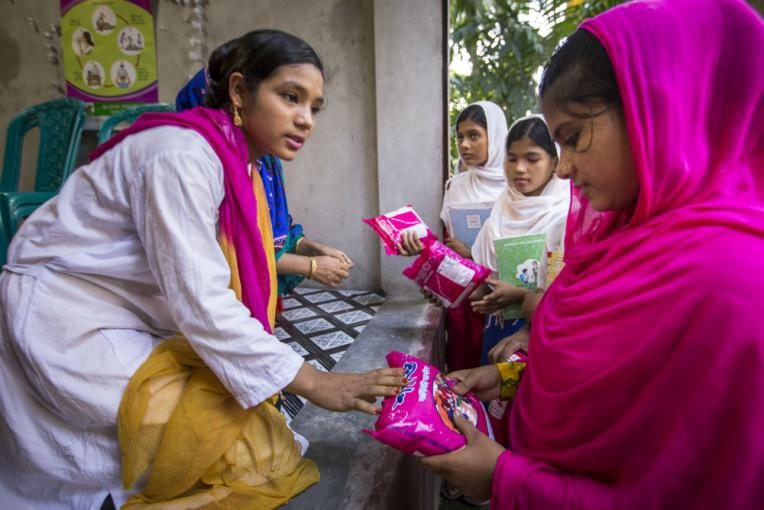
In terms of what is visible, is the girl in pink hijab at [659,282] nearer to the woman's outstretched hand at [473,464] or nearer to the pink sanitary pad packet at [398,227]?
the woman's outstretched hand at [473,464]

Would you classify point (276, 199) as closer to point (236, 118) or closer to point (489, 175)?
point (236, 118)

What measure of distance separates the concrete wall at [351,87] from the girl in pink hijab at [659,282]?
2052 mm

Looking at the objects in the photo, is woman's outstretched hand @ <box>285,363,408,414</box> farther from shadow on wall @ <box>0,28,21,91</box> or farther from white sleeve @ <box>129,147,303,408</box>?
shadow on wall @ <box>0,28,21,91</box>

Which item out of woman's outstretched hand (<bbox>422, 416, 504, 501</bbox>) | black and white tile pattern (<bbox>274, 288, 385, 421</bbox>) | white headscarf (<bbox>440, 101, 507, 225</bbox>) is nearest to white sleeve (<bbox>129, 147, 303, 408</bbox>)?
woman's outstretched hand (<bbox>422, 416, 504, 501</bbox>)

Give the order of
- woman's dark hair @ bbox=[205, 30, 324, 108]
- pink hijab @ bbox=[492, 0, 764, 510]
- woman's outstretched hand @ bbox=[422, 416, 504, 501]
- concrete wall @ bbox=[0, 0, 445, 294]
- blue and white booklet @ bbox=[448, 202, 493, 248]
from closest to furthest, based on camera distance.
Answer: pink hijab @ bbox=[492, 0, 764, 510] < woman's outstretched hand @ bbox=[422, 416, 504, 501] < woman's dark hair @ bbox=[205, 30, 324, 108] < blue and white booklet @ bbox=[448, 202, 493, 248] < concrete wall @ bbox=[0, 0, 445, 294]

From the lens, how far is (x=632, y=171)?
0.71 m

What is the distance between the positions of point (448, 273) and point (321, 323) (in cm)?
92

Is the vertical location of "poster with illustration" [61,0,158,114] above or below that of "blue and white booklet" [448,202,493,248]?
above

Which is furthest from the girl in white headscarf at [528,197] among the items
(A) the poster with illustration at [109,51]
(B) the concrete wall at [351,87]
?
(A) the poster with illustration at [109,51]

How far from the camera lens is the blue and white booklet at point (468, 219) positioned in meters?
2.39

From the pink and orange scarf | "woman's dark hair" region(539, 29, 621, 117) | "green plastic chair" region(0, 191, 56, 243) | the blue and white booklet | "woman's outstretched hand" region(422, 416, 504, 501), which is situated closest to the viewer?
"woman's dark hair" region(539, 29, 621, 117)

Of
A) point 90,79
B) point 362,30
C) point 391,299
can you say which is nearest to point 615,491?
point 391,299

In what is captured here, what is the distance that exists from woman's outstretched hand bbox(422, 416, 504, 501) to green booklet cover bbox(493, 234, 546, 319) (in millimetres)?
920

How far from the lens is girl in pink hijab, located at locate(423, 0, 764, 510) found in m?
A: 0.55
